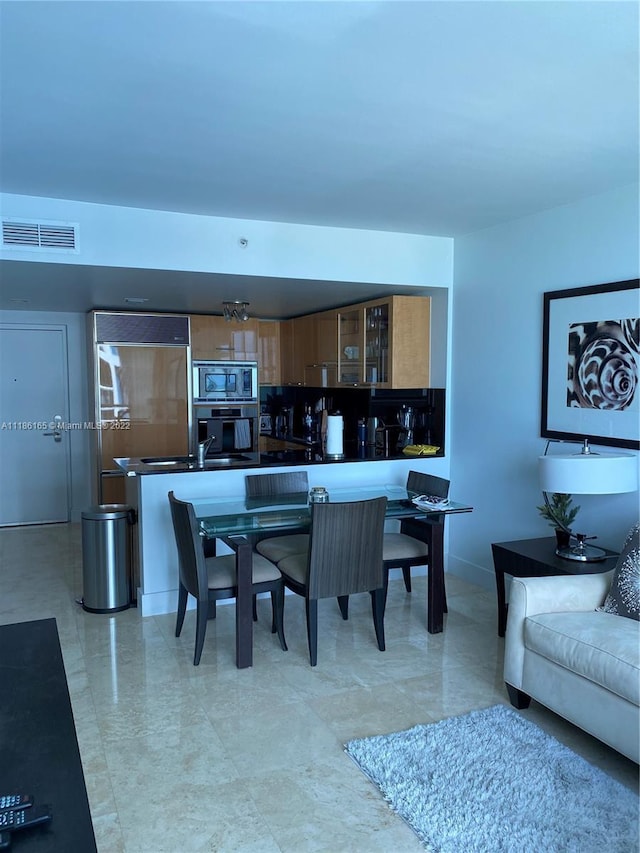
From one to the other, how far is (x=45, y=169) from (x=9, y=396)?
3.85 meters

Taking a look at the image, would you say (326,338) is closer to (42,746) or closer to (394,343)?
(394,343)

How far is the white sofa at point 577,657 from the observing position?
92.5 inches

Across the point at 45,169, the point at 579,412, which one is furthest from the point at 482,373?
the point at 45,169

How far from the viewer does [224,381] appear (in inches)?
251

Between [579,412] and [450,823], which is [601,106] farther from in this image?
[450,823]

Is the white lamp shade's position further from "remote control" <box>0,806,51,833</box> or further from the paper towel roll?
"remote control" <box>0,806,51,833</box>

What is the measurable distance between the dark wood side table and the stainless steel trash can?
234cm

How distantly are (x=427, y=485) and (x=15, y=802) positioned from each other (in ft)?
10.5

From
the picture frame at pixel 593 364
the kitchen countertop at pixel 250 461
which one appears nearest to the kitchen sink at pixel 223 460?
the kitchen countertop at pixel 250 461

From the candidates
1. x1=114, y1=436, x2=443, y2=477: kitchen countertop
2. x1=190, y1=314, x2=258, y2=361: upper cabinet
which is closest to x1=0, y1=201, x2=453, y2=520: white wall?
x1=114, y1=436, x2=443, y2=477: kitchen countertop

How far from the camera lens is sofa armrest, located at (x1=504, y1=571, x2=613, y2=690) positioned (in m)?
2.85

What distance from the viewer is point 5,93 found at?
7.45 ft

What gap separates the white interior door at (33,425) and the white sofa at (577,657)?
517 cm

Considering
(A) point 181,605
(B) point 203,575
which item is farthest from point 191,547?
(A) point 181,605
